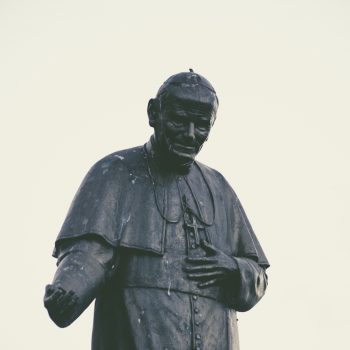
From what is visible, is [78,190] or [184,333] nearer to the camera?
[184,333]

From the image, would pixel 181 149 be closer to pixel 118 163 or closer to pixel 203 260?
pixel 118 163

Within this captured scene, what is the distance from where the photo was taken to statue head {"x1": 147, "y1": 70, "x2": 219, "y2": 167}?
931 cm

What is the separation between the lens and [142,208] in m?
9.34

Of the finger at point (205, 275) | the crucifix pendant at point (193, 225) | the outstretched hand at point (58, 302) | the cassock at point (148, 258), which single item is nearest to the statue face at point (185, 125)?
the cassock at point (148, 258)

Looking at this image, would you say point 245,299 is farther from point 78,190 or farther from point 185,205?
point 78,190

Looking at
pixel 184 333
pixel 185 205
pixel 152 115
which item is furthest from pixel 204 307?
pixel 152 115

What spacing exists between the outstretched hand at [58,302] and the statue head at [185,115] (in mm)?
1762

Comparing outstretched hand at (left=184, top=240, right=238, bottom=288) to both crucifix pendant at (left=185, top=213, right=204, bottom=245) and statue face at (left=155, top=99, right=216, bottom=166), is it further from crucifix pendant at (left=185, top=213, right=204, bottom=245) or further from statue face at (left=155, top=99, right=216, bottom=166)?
statue face at (left=155, top=99, right=216, bottom=166)

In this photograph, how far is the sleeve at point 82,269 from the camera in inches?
337

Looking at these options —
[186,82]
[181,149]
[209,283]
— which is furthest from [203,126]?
[209,283]

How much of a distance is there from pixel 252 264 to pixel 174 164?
119 cm

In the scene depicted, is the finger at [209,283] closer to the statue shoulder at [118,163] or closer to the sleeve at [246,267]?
the sleeve at [246,267]

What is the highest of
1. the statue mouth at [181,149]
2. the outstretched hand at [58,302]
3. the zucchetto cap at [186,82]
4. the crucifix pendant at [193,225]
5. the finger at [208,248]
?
the zucchetto cap at [186,82]

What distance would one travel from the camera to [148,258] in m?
8.98
